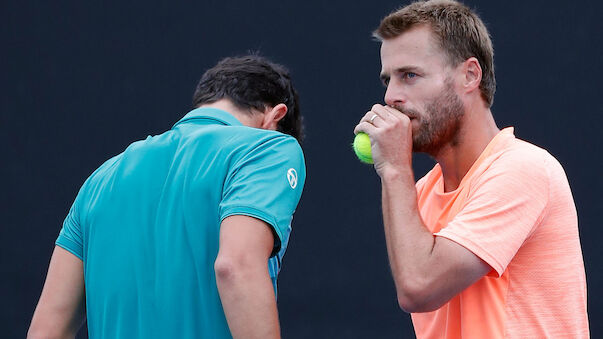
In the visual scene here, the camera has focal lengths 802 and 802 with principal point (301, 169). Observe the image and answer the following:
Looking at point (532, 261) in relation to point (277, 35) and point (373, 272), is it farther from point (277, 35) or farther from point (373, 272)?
point (277, 35)

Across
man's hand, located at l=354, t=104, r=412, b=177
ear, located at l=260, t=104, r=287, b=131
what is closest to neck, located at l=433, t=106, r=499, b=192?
man's hand, located at l=354, t=104, r=412, b=177

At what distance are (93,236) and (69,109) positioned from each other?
255 cm

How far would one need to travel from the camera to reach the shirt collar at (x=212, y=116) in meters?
1.96

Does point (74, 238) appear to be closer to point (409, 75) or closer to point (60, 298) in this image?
point (60, 298)

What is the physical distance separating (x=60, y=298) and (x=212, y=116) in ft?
1.88

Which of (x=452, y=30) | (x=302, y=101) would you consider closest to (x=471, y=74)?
(x=452, y=30)

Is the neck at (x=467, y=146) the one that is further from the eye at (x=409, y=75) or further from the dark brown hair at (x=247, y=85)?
the dark brown hair at (x=247, y=85)

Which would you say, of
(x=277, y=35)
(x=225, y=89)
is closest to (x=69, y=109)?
(x=277, y=35)

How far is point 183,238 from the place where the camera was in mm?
1754

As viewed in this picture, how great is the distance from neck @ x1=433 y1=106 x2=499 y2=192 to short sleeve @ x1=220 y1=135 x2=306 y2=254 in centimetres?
37

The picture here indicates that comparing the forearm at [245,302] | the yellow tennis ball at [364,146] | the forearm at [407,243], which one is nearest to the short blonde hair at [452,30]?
the yellow tennis ball at [364,146]

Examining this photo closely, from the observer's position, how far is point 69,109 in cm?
427

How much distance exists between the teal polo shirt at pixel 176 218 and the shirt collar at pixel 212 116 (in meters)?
0.05

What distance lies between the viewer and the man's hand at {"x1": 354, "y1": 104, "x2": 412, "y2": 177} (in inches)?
73.4
